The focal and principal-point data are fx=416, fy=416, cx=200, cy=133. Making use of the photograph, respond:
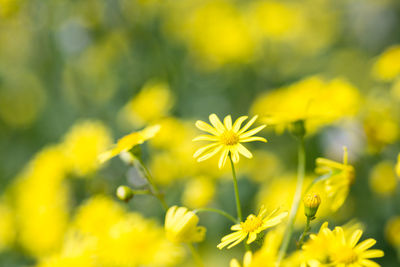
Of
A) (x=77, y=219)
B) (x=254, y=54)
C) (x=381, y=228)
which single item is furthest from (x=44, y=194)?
(x=254, y=54)

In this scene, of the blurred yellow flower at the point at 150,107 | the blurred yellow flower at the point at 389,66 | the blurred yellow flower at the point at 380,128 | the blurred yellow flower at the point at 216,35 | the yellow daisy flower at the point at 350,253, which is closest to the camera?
the yellow daisy flower at the point at 350,253

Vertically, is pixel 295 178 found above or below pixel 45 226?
below

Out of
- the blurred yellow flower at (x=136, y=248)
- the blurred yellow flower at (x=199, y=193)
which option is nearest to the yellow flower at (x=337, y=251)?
the blurred yellow flower at (x=136, y=248)

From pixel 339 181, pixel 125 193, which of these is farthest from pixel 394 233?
pixel 125 193

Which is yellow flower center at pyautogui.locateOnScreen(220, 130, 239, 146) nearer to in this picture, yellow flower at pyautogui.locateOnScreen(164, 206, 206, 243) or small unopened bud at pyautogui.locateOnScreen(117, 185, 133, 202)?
yellow flower at pyautogui.locateOnScreen(164, 206, 206, 243)

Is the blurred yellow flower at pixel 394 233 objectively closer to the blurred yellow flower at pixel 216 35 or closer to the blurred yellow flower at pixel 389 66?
the blurred yellow flower at pixel 389 66

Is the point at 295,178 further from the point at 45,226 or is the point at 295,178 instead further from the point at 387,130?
the point at 45,226

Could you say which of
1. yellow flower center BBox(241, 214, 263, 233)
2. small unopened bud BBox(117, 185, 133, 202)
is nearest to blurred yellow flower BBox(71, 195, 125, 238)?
small unopened bud BBox(117, 185, 133, 202)

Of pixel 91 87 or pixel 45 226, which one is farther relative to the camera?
pixel 91 87
